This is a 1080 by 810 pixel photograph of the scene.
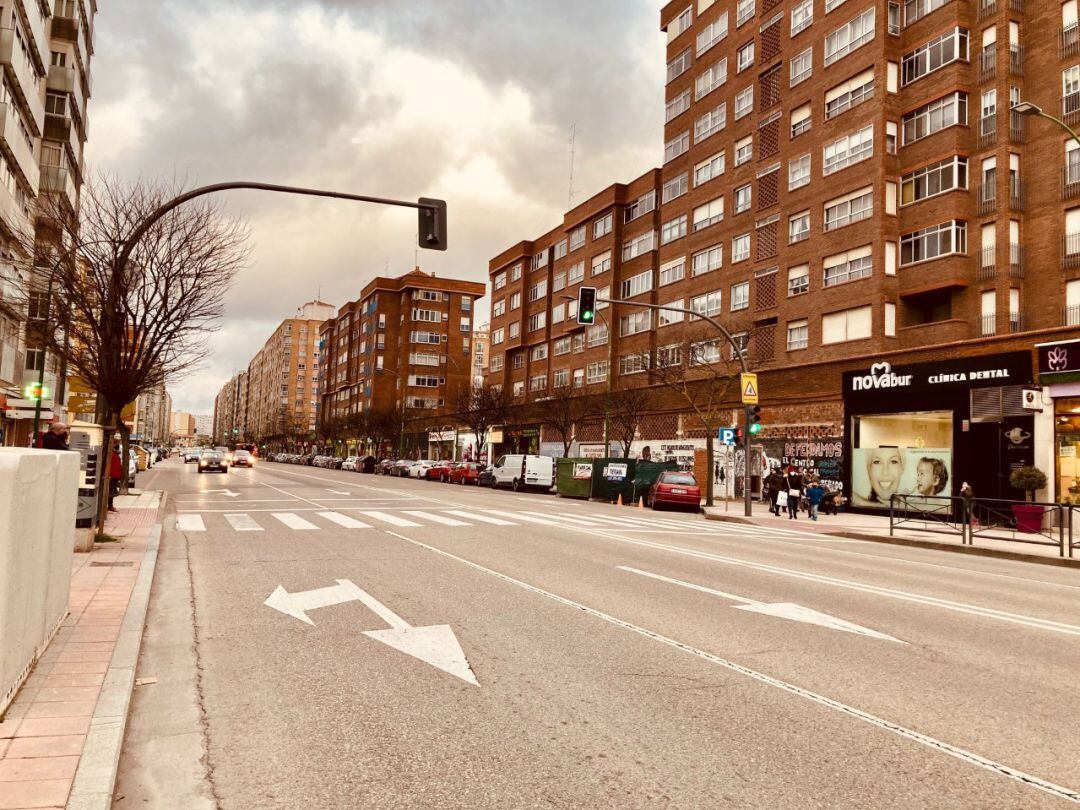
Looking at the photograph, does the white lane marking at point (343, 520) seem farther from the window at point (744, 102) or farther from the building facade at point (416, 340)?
the building facade at point (416, 340)

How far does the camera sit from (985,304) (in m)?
29.8

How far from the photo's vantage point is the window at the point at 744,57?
4244 centimetres

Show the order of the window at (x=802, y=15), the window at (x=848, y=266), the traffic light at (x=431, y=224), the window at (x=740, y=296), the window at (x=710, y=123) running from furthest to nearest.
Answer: the window at (x=710, y=123)
the window at (x=740, y=296)
the window at (x=802, y=15)
the window at (x=848, y=266)
the traffic light at (x=431, y=224)

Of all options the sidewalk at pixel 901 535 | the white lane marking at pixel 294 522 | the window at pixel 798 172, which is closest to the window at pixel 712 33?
the window at pixel 798 172

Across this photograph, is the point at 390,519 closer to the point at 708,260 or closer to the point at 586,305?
the point at 586,305

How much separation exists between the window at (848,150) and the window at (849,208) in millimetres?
1422

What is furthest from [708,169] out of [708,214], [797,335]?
[797,335]

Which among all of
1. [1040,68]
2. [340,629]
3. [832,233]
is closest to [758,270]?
[832,233]

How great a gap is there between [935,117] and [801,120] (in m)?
7.46

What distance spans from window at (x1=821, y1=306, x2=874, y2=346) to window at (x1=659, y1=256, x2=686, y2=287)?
1246 centimetres

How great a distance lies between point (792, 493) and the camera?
84.7 feet

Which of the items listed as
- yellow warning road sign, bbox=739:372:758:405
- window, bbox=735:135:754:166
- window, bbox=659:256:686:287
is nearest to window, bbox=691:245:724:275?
window, bbox=659:256:686:287

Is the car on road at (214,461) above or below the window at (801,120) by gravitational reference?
below

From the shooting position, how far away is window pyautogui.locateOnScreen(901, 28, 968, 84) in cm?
3133
